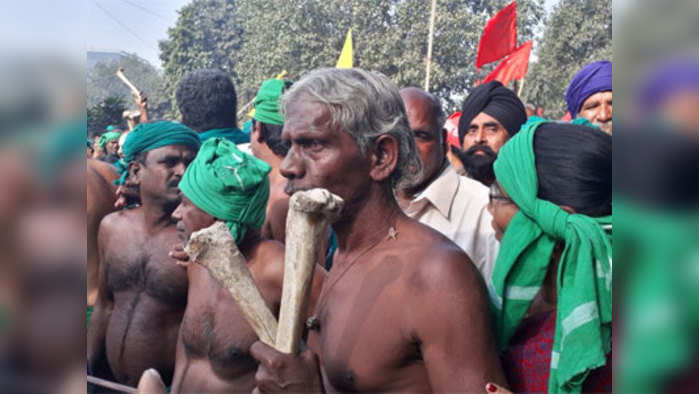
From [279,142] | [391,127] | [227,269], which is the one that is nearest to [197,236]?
[227,269]

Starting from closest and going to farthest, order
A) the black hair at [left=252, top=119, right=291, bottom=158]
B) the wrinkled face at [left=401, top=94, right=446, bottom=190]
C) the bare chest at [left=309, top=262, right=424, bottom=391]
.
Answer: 1. the bare chest at [left=309, top=262, right=424, bottom=391]
2. the wrinkled face at [left=401, top=94, right=446, bottom=190]
3. the black hair at [left=252, top=119, right=291, bottom=158]

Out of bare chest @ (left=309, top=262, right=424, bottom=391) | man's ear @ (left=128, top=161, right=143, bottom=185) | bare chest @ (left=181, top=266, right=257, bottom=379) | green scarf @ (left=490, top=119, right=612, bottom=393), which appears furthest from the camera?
man's ear @ (left=128, top=161, right=143, bottom=185)

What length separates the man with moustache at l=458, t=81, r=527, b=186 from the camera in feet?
14.5

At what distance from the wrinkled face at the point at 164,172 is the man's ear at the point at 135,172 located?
11 centimetres

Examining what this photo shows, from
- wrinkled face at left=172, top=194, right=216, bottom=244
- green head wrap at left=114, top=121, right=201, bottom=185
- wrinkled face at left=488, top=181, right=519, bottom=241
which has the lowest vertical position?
wrinkled face at left=172, top=194, right=216, bottom=244

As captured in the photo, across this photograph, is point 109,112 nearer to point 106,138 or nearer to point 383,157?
point 106,138

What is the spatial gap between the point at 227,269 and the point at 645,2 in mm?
1334

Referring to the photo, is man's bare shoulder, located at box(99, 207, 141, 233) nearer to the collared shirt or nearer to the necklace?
the collared shirt

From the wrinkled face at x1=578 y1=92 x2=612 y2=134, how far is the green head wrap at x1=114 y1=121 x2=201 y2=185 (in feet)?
7.81

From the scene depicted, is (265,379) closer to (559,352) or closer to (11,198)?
(559,352)

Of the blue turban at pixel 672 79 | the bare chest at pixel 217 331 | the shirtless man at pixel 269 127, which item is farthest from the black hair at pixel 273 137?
the blue turban at pixel 672 79

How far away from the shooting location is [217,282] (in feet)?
9.95

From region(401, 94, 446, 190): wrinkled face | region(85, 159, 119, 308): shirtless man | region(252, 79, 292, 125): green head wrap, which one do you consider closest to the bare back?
region(401, 94, 446, 190): wrinkled face

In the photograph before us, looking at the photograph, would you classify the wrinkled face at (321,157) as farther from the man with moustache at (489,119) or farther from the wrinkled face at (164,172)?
the man with moustache at (489,119)
